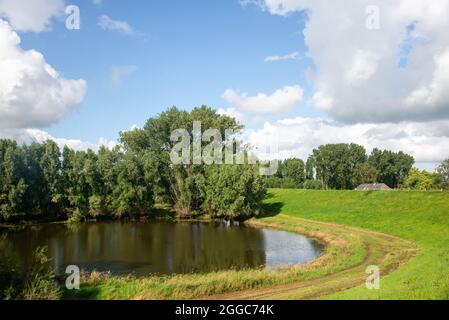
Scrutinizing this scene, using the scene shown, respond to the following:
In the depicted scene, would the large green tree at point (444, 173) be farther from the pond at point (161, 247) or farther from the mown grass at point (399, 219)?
the pond at point (161, 247)

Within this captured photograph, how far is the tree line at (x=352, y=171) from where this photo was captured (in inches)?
5202

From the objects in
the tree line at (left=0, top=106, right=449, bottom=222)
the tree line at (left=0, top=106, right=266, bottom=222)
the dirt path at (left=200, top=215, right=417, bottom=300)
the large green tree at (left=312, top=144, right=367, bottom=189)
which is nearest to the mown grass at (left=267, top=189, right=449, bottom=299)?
the dirt path at (left=200, top=215, right=417, bottom=300)

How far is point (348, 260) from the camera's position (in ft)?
111

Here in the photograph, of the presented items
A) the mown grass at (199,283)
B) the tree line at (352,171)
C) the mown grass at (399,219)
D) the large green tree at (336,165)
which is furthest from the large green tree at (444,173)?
the mown grass at (199,283)

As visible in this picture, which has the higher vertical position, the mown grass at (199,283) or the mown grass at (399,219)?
the mown grass at (399,219)

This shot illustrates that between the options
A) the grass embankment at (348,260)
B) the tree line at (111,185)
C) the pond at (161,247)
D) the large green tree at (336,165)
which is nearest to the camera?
the grass embankment at (348,260)

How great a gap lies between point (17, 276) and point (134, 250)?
23.8m

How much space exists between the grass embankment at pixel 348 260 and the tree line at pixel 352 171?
66.5 m

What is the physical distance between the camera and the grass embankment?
22.6 meters

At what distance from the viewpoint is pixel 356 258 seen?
34.6m

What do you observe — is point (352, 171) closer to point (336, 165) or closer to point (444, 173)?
point (336, 165)

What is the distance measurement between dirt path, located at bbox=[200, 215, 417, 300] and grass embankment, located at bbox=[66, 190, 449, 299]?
5cm

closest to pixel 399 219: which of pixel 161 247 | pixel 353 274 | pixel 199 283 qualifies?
pixel 353 274

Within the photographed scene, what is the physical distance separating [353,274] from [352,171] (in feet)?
394
